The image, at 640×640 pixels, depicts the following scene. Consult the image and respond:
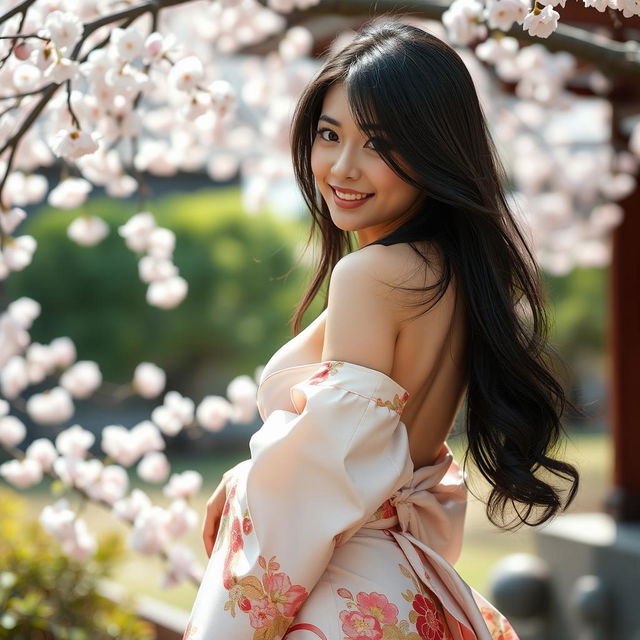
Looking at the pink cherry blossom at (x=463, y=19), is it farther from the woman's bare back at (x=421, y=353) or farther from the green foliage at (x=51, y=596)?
the green foliage at (x=51, y=596)

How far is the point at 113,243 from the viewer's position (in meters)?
9.91

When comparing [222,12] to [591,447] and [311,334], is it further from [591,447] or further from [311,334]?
[591,447]

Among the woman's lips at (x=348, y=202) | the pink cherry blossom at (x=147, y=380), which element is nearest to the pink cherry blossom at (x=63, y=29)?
the woman's lips at (x=348, y=202)

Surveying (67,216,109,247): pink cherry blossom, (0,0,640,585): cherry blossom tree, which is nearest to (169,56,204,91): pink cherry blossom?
(0,0,640,585): cherry blossom tree

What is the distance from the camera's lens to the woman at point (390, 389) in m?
1.54

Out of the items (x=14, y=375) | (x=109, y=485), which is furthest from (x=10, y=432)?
(x=109, y=485)

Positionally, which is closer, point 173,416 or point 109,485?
point 109,485

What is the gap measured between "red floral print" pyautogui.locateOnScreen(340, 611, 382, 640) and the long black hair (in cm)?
29

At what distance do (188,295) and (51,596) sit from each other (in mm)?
6771

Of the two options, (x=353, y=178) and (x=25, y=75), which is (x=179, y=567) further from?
(x=353, y=178)

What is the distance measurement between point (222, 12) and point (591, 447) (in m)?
6.93

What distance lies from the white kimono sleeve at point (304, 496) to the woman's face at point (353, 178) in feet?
0.89

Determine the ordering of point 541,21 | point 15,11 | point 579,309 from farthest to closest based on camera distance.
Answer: point 579,309 < point 15,11 < point 541,21

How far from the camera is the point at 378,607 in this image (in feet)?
5.14
